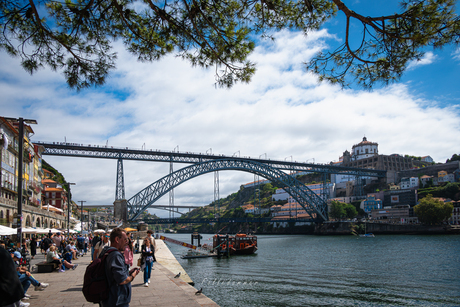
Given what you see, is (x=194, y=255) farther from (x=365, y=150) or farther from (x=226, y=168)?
(x=365, y=150)

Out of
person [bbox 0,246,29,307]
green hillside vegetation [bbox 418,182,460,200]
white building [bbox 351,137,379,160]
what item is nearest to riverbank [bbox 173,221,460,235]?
green hillside vegetation [bbox 418,182,460,200]

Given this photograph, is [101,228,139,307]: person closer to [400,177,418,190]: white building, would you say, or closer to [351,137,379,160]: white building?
[400,177,418,190]: white building

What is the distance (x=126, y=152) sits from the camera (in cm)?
4044

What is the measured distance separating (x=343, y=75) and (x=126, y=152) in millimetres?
37221

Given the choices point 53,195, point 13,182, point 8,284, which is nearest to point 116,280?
point 8,284

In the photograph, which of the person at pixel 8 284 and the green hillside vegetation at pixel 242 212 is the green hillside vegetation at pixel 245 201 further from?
the person at pixel 8 284

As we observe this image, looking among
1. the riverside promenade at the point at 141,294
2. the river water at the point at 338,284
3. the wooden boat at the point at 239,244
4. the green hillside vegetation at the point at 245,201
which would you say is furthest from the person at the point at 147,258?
the green hillside vegetation at the point at 245,201

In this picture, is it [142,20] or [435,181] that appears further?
[435,181]

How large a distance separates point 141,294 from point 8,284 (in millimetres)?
3792

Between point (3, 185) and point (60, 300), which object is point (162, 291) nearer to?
point (60, 300)

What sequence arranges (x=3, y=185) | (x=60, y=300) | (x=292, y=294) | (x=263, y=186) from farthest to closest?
(x=263, y=186), (x=3, y=185), (x=292, y=294), (x=60, y=300)

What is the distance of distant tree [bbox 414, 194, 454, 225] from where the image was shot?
43.7m

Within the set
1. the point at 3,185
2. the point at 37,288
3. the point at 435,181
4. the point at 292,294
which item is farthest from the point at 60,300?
the point at 435,181

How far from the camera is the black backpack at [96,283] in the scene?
2.59 meters
